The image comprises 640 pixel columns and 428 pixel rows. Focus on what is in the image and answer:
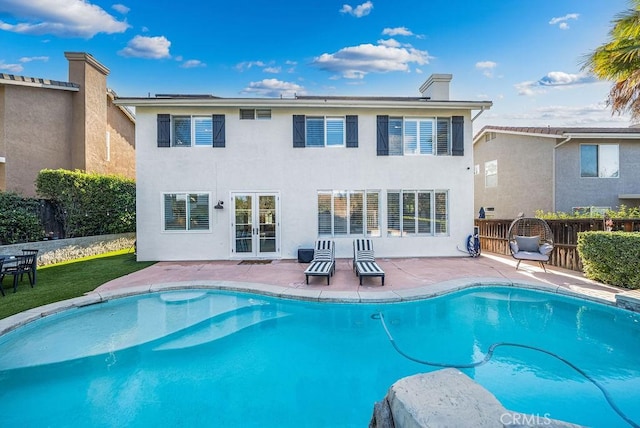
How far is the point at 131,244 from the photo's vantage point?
48.4 ft

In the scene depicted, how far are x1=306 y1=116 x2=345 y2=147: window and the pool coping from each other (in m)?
6.27

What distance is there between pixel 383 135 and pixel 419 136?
1.53m

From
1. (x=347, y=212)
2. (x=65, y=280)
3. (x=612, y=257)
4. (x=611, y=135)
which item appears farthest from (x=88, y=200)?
(x=611, y=135)

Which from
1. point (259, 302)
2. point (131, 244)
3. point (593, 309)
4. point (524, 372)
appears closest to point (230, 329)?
point (259, 302)

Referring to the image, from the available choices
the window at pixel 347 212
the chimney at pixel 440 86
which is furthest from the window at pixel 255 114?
the chimney at pixel 440 86

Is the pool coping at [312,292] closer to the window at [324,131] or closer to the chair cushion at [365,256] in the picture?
the chair cushion at [365,256]

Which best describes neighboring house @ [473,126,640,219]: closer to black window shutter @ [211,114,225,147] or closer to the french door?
the french door

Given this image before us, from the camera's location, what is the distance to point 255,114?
1149 centimetres

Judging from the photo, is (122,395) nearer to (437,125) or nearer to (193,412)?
(193,412)

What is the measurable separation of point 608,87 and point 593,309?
7.37 metres

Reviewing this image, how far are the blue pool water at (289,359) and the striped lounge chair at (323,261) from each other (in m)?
1.19

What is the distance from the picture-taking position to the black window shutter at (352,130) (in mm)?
11508

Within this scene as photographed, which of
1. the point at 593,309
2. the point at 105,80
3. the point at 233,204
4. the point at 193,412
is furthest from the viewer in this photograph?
the point at 105,80

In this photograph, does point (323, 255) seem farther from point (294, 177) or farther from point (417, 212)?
point (417, 212)
